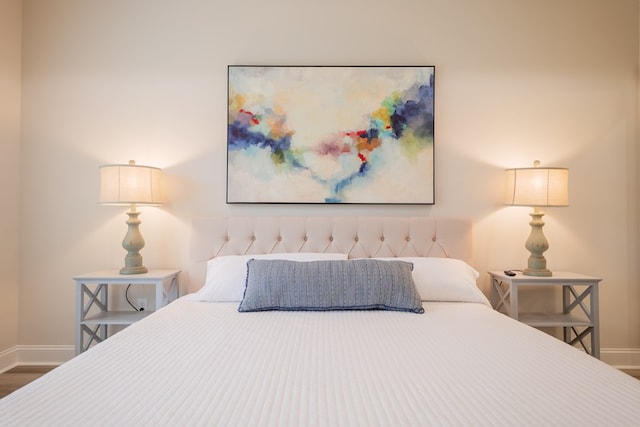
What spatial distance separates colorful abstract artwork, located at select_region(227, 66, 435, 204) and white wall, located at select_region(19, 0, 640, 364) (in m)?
0.10

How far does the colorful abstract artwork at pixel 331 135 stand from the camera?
2.55 m

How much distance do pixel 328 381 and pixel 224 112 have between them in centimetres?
217

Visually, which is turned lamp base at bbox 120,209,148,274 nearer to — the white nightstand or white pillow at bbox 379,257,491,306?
the white nightstand

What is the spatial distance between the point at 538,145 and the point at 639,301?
1.40 m

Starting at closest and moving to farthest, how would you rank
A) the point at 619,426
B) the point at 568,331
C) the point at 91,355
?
the point at 619,426
the point at 91,355
the point at 568,331

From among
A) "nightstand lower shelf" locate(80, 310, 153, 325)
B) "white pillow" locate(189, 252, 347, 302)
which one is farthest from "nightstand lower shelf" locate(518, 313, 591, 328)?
"nightstand lower shelf" locate(80, 310, 153, 325)

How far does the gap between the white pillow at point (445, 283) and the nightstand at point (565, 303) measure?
359 mm

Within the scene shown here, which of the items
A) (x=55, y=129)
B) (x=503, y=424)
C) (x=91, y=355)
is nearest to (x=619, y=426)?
(x=503, y=424)

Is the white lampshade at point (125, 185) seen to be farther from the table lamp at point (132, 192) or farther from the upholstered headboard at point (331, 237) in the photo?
the upholstered headboard at point (331, 237)

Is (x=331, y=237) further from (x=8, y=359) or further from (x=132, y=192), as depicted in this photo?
(x=8, y=359)

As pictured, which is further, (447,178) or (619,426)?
(447,178)

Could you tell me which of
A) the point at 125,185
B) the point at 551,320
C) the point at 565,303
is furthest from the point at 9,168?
the point at 565,303

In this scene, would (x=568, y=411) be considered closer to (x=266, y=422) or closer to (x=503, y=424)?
(x=503, y=424)

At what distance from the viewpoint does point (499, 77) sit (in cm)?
260
